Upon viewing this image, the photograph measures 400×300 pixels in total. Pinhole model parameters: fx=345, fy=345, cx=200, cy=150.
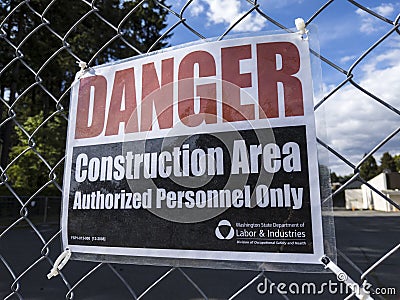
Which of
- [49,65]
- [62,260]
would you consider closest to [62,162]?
[62,260]

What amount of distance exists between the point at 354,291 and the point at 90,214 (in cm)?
46

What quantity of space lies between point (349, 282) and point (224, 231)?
7.4 inches

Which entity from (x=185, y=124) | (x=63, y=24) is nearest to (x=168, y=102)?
(x=185, y=124)

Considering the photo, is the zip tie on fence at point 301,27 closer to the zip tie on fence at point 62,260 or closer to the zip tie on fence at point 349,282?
the zip tie on fence at point 349,282

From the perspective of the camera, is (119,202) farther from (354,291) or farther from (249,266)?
(354,291)

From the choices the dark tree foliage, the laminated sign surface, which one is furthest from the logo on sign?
the dark tree foliage

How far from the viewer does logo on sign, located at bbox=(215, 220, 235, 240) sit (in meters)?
0.54

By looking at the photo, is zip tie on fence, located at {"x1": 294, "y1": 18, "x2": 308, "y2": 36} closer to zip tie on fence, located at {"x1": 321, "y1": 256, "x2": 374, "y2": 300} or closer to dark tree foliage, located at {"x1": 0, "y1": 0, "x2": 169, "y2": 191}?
zip tie on fence, located at {"x1": 321, "y1": 256, "x2": 374, "y2": 300}

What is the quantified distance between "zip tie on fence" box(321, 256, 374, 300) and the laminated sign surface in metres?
0.02

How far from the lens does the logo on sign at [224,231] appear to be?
1.76 feet

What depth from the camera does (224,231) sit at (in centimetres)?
54

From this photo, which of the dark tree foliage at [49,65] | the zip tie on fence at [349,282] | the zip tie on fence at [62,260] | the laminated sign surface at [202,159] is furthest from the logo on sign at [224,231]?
the dark tree foliage at [49,65]

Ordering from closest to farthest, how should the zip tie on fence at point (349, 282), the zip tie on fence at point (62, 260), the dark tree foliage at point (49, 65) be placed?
1. the zip tie on fence at point (349, 282)
2. the zip tie on fence at point (62, 260)
3. the dark tree foliage at point (49, 65)

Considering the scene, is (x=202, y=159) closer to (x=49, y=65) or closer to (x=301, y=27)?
(x=301, y=27)
